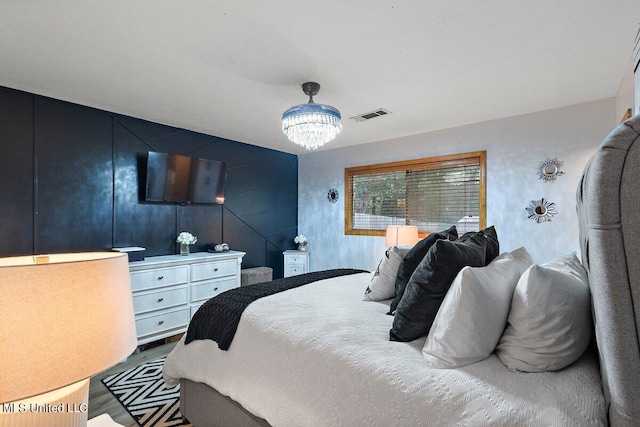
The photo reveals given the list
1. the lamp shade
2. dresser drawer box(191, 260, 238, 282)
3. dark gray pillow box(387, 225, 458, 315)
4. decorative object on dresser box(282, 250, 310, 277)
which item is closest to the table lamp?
the lamp shade

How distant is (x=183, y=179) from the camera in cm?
389

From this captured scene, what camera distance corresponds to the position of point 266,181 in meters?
5.05

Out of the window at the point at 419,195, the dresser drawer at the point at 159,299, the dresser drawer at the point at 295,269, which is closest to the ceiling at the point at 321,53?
the window at the point at 419,195

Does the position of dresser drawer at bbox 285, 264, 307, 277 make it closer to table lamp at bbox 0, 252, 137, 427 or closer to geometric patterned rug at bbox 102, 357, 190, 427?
geometric patterned rug at bbox 102, 357, 190, 427

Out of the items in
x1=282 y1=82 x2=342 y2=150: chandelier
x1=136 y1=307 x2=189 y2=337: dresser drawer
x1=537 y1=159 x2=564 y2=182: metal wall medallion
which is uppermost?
x1=282 y1=82 x2=342 y2=150: chandelier

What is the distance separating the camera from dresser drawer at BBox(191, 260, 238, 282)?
371 centimetres

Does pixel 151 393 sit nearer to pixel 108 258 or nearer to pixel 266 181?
pixel 108 258

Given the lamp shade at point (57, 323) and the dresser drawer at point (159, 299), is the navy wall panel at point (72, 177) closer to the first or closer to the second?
the dresser drawer at point (159, 299)

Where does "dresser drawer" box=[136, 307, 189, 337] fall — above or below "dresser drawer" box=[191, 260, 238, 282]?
below

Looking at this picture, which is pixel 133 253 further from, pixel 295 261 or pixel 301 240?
pixel 301 240

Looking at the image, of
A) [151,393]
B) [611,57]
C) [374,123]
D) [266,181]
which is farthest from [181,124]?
[611,57]

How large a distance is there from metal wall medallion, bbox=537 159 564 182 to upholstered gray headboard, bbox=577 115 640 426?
2.96 metres

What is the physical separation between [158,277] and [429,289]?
9.40 feet

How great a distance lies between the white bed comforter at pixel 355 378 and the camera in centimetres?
103
